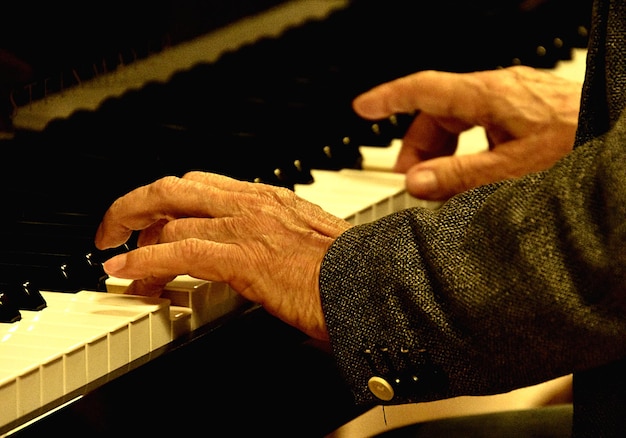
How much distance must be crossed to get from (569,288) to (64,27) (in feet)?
2.46

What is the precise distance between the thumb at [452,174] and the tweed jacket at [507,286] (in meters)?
0.39

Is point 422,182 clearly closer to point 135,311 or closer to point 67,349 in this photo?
point 135,311

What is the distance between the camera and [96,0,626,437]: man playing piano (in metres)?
0.97

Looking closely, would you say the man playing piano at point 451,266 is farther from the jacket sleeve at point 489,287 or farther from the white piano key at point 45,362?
the white piano key at point 45,362

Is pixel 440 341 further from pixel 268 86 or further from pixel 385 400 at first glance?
pixel 268 86

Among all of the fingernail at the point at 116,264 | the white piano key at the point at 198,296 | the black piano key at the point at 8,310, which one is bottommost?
the white piano key at the point at 198,296

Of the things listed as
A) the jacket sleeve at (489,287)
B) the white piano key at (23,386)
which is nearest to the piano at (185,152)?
the white piano key at (23,386)

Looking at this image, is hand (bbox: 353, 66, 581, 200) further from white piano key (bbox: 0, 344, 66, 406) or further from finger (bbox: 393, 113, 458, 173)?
white piano key (bbox: 0, 344, 66, 406)

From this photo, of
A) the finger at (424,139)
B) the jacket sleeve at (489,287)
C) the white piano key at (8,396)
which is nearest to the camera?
the white piano key at (8,396)

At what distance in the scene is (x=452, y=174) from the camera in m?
1.54

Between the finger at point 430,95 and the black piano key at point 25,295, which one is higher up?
the finger at point 430,95

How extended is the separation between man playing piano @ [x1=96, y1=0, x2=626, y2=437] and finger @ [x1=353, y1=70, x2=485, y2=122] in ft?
1.50

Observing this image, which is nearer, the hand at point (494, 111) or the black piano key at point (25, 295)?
the black piano key at point (25, 295)

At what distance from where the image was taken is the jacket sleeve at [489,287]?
0.96m
